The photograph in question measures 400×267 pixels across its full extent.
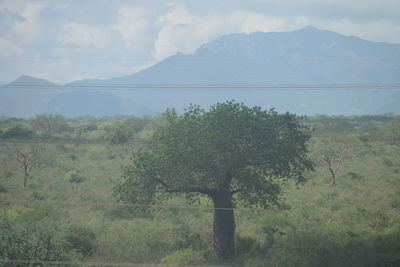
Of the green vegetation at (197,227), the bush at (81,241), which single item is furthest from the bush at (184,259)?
the bush at (81,241)

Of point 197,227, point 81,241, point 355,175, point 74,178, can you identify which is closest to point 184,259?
point 81,241

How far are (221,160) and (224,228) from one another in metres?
3.96

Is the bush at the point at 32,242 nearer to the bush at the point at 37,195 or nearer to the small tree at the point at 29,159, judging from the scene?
the bush at the point at 37,195

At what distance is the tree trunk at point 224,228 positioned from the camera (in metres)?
21.3

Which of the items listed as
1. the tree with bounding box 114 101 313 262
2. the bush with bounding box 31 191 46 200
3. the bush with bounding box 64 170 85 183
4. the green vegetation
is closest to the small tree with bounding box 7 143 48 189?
the green vegetation

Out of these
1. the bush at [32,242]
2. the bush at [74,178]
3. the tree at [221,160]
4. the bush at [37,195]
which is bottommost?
the bush at [74,178]

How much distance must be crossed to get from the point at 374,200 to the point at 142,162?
21812 mm

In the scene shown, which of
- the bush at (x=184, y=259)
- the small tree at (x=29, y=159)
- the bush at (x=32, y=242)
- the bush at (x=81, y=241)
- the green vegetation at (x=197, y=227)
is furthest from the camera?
the small tree at (x=29, y=159)

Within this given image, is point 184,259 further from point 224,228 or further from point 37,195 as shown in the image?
point 37,195

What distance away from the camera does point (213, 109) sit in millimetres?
21688

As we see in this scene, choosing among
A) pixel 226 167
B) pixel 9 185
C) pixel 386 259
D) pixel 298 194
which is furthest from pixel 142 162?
pixel 9 185

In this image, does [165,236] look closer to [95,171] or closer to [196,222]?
[196,222]

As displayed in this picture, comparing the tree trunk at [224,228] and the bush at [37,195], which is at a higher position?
the tree trunk at [224,228]

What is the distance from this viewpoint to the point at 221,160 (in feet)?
67.9
